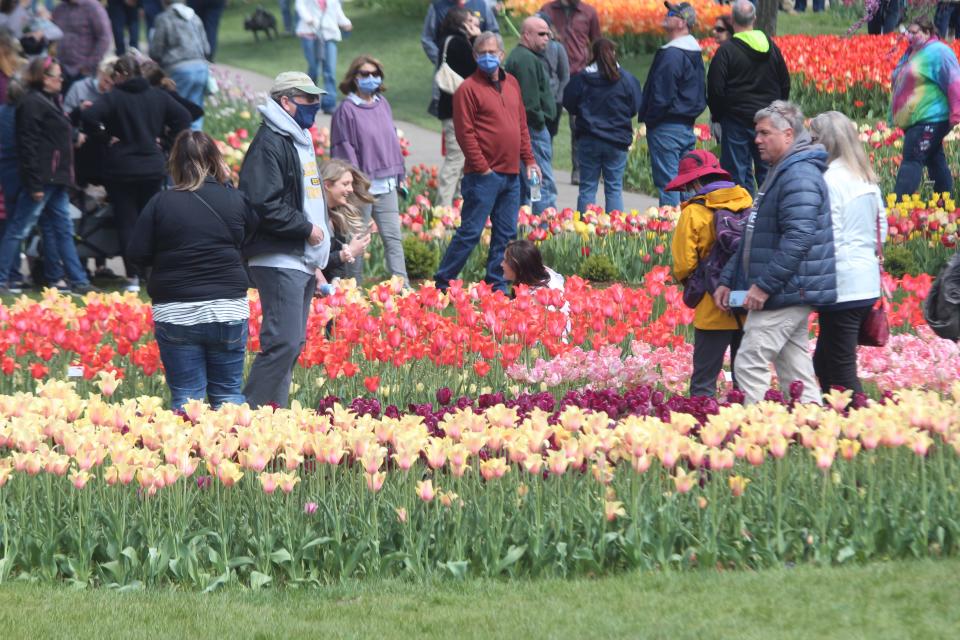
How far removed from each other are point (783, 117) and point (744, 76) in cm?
542

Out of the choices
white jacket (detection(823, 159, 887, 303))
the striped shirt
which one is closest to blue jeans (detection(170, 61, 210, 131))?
the striped shirt

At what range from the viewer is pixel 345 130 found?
11.1 m

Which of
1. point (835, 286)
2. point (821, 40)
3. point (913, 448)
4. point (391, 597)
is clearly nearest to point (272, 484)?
point (391, 597)

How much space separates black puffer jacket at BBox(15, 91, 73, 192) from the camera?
11.1 metres

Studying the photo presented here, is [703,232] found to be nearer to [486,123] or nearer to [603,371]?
[603,371]

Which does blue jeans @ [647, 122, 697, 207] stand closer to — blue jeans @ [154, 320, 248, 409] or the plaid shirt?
the plaid shirt

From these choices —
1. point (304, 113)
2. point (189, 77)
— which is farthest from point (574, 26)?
point (304, 113)

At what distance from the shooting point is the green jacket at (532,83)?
12.5 m

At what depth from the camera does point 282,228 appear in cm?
736

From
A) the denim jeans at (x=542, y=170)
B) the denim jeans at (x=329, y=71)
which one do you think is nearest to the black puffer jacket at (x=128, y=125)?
the denim jeans at (x=542, y=170)

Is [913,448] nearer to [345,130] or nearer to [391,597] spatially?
[391,597]

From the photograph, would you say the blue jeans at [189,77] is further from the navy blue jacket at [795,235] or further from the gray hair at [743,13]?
the navy blue jacket at [795,235]

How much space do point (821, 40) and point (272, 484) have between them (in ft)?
56.8

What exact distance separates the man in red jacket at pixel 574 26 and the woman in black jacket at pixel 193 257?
27.6 ft
